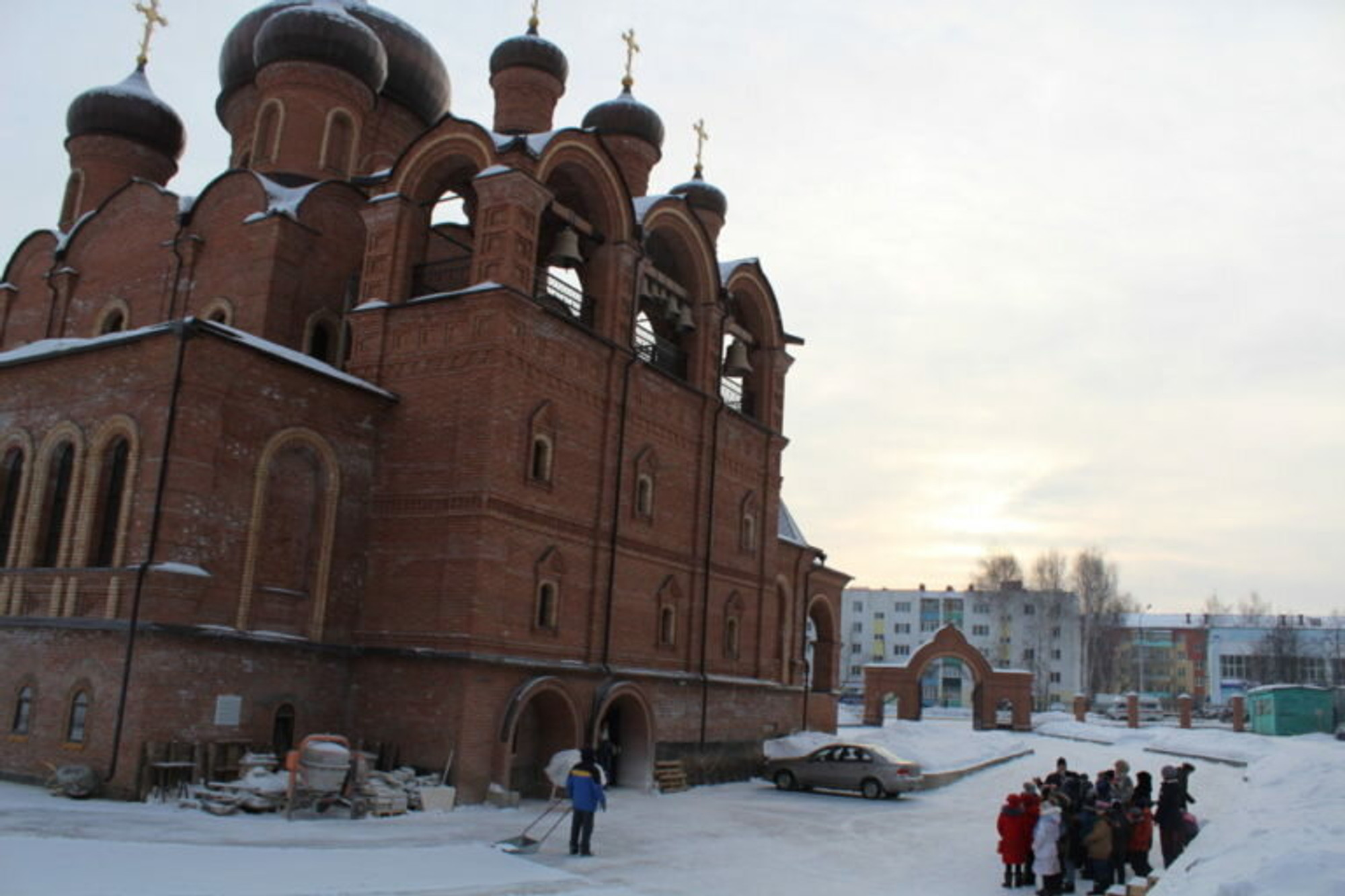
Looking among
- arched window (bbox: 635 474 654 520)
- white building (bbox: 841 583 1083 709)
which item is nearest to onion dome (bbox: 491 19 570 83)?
arched window (bbox: 635 474 654 520)

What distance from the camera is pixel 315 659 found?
15.6 m

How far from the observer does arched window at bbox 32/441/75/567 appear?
15.3 m

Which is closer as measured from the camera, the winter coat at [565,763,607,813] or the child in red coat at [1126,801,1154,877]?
the child in red coat at [1126,801,1154,877]

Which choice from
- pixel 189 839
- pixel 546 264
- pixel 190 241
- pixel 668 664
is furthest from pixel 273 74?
pixel 189 839

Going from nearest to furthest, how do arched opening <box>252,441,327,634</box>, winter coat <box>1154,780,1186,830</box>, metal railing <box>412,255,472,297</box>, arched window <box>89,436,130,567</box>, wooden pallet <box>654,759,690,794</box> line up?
winter coat <box>1154,780,1186,830</box>
arched window <box>89,436,130,567</box>
arched opening <box>252,441,327,634</box>
metal railing <box>412,255,472,297</box>
wooden pallet <box>654,759,690,794</box>

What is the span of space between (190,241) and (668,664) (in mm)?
11157

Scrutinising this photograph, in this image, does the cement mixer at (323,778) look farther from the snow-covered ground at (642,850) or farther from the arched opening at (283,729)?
the arched opening at (283,729)

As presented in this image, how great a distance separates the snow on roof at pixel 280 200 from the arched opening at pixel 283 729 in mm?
8119

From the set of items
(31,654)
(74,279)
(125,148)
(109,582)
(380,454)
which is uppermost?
(125,148)

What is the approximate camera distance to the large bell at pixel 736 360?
2330 cm

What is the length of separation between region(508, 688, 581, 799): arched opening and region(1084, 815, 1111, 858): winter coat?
790 cm

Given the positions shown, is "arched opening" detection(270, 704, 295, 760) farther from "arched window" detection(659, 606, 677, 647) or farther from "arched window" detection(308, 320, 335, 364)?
"arched window" detection(659, 606, 677, 647)

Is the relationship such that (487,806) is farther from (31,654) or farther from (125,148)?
(125,148)

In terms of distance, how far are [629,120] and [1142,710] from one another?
202ft
